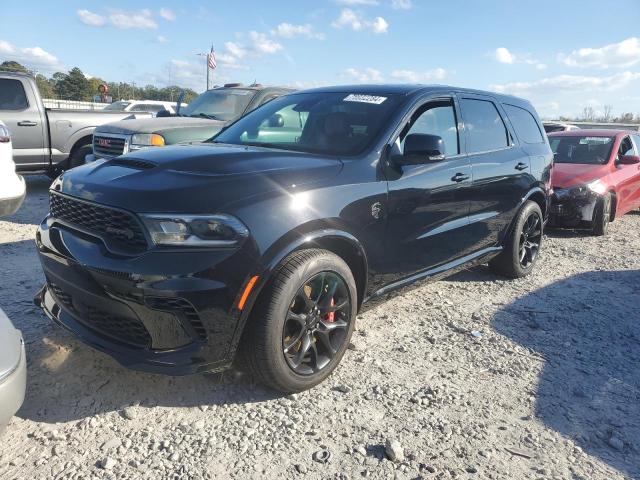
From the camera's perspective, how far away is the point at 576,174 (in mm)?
7684

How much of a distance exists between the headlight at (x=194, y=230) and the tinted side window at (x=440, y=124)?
5.44 feet

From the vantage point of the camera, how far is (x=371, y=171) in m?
3.19

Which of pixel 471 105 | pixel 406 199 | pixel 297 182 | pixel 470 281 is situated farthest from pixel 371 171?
pixel 470 281

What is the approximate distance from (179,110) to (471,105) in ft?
18.4

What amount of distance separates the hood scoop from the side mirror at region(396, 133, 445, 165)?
153 cm

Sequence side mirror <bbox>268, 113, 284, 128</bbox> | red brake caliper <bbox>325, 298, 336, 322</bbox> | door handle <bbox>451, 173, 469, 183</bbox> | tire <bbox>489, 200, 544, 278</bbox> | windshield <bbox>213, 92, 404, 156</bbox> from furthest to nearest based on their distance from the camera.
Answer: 1. tire <bbox>489, 200, 544, 278</bbox>
2. side mirror <bbox>268, 113, 284, 128</bbox>
3. door handle <bbox>451, 173, 469, 183</bbox>
4. windshield <bbox>213, 92, 404, 156</bbox>
5. red brake caliper <bbox>325, 298, 336, 322</bbox>

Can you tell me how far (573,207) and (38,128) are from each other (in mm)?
8274

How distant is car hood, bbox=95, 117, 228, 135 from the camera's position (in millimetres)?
6695

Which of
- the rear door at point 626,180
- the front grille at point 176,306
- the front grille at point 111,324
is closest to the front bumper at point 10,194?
the front grille at point 111,324

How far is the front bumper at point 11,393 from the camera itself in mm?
2070

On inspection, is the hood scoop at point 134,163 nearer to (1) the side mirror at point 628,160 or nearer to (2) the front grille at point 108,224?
(2) the front grille at point 108,224

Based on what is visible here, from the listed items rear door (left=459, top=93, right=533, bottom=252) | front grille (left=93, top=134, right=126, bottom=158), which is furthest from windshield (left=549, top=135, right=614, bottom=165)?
front grille (left=93, top=134, right=126, bottom=158)

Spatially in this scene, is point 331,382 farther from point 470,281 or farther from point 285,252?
point 470,281

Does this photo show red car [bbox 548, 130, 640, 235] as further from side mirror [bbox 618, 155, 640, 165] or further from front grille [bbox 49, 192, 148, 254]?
front grille [bbox 49, 192, 148, 254]
